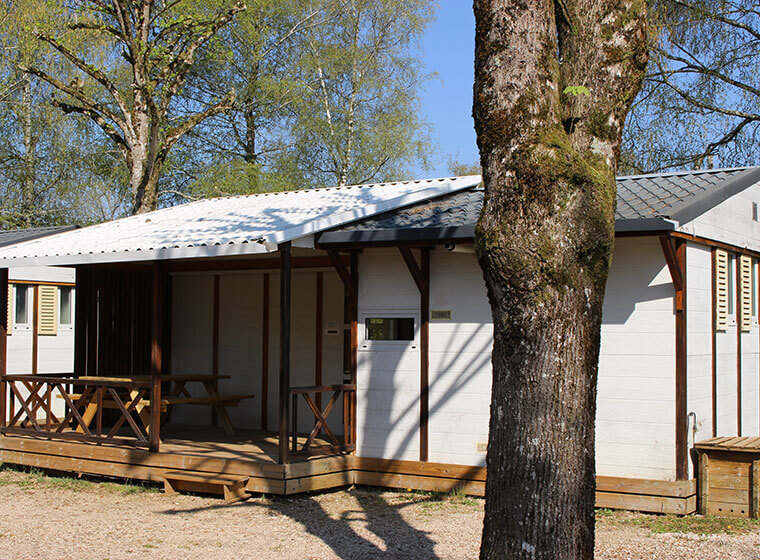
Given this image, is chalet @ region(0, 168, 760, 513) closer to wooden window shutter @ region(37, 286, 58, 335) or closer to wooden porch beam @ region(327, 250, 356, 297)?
wooden porch beam @ region(327, 250, 356, 297)

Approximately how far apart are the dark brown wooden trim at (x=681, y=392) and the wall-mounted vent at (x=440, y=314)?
7.13ft

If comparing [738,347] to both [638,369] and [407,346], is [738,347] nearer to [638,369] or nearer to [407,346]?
[638,369]

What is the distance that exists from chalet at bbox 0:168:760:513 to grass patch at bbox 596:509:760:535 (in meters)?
0.12

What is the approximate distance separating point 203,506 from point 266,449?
141 centimetres

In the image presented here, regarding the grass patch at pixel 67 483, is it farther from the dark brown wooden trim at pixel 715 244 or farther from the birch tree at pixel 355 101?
the birch tree at pixel 355 101

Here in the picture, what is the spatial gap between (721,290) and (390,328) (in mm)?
3307

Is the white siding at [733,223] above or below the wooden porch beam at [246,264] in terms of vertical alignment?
above

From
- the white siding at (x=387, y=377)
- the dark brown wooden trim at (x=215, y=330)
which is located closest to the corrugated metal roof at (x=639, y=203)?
the white siding at (x=387, y=377)

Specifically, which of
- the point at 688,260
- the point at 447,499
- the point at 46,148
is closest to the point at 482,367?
the point at 447,499

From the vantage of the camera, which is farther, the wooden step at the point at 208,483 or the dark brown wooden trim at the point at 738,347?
the dark brown wooden trim at the point at 738,347

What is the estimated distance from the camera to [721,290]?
8906mm

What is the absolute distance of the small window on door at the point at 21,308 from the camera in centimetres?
1501

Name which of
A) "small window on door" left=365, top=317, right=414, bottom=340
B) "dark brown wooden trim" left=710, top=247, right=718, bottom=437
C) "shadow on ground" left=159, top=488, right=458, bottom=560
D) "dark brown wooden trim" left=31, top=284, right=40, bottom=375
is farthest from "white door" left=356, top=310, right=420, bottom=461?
"dark brown wooden trim" left=31, top=284, right=40, bottom=375

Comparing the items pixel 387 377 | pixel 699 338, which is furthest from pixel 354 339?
pixel 699 338
